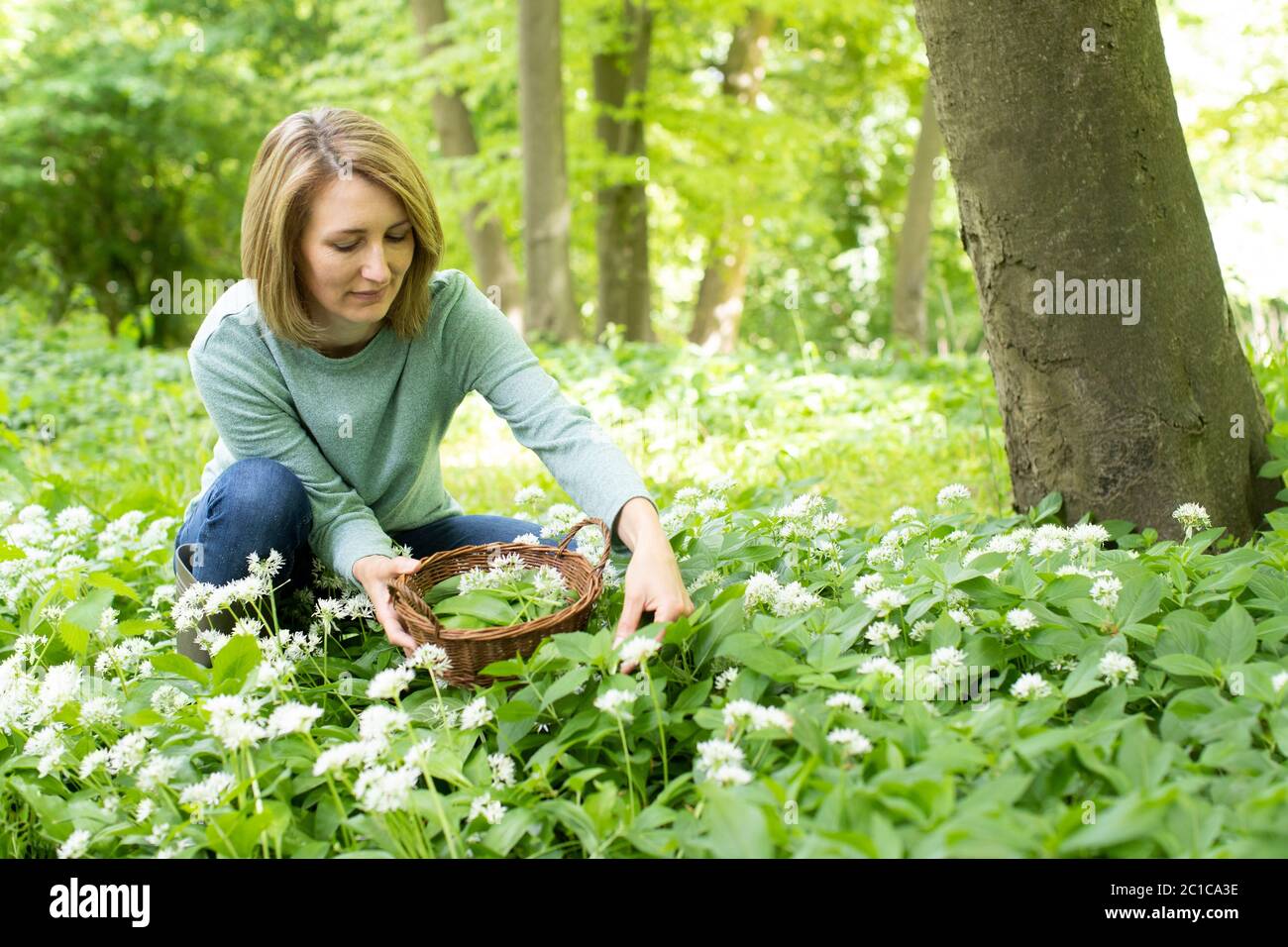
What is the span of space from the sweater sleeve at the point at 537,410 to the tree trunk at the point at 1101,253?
1.14m

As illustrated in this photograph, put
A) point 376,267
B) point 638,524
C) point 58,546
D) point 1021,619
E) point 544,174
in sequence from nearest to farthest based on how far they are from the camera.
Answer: point 1021,619
point 638,524
point 376,267
point 58,546
point 544,174

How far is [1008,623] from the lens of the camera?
1.98m

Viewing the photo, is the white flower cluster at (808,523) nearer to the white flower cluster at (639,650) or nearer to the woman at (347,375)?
the woman at (347,375)

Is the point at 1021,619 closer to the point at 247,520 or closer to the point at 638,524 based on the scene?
the point at 638,524

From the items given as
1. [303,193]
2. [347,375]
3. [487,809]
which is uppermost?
[303,193]

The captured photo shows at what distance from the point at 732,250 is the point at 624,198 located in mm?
2449

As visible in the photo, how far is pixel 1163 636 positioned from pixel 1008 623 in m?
0.26

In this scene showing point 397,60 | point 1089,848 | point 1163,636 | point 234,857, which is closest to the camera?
point 1089,848

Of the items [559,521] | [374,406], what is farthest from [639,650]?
[374,406]

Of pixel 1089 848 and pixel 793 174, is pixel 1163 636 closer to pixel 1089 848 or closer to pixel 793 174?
pixel 1089 848

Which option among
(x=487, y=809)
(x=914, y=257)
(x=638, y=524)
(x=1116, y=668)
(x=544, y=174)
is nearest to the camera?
(x=487, y=809)

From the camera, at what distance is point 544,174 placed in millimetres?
8352
